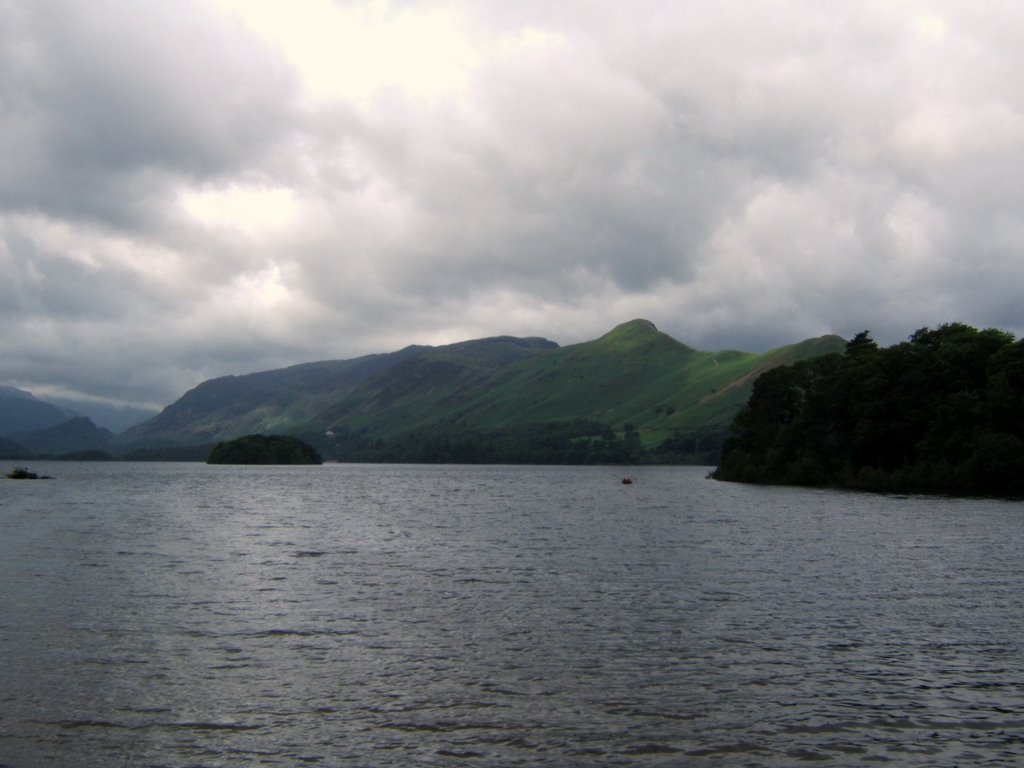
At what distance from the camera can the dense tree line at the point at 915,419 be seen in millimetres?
139000

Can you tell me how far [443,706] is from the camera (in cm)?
2788

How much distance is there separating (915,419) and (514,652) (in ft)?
465

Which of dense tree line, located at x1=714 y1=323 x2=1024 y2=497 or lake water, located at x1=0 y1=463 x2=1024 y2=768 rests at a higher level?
dense tree line, located at x1=714 y1=323 x2=1024 y2=497

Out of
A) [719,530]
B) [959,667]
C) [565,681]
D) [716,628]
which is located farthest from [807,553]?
[565,681]

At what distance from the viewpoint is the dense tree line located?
139000 millimetres

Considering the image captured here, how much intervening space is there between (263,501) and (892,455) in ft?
396

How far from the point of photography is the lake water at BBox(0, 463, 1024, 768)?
24.4 metres

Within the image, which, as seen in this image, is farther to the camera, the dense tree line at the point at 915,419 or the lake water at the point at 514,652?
the dense tree line at the point at 915,419

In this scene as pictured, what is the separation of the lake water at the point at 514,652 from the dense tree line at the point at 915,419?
73.6m

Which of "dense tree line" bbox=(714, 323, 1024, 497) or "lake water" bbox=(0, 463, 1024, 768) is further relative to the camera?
"dense tree line" bbox=(714, 323, 1024, 497)

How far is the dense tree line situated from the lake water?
73.6 metres

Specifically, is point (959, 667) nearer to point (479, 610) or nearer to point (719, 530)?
point (479, 610)

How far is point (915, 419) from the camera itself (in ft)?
512

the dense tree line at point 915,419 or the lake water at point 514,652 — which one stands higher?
the dense tree line at point 915,419
